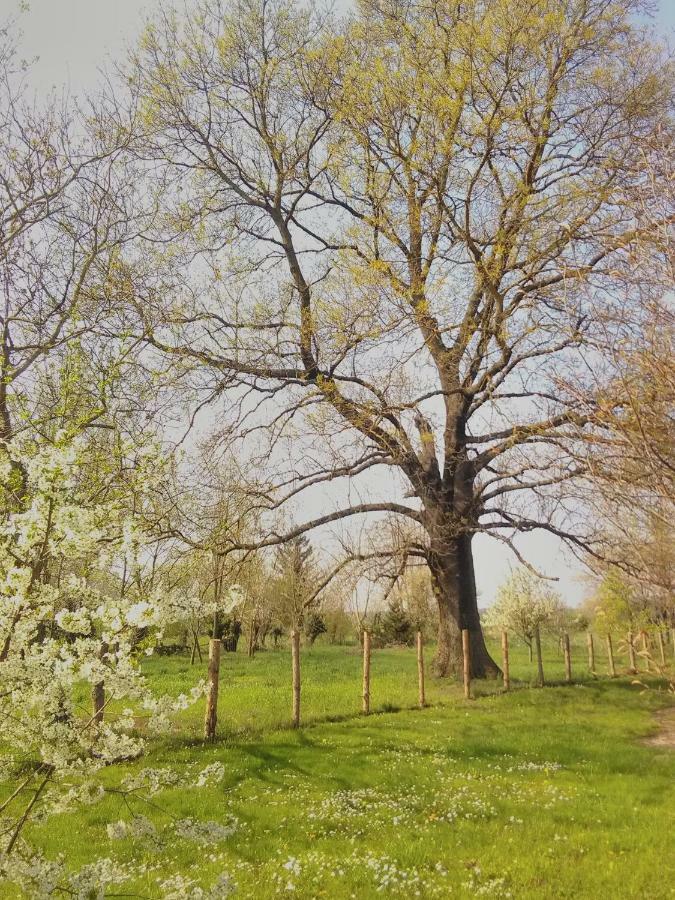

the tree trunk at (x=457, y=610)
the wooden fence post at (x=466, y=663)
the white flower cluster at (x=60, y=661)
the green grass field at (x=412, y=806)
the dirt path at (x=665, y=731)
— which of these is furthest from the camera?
the tree trunk at (x=457, y=610)

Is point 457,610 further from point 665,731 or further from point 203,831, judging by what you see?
point 203,831

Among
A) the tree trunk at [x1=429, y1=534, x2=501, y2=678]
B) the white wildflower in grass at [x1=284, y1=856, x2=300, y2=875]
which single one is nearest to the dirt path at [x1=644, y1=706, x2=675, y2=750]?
the tree trunk at [x1=429, y1=534, x2=501, y2=678]

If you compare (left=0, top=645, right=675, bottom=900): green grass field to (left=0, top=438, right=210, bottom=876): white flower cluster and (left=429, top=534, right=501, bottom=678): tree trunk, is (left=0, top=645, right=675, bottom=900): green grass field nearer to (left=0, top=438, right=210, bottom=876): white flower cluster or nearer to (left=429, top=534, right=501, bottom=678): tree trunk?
(left=0, top=438, right=210, bottom=876): white flower cluster

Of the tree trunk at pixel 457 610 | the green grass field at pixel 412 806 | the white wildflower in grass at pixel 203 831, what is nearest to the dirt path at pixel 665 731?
the green grass field at pixel 412 806

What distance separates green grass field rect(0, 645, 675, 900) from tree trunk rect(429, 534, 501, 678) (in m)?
2.39

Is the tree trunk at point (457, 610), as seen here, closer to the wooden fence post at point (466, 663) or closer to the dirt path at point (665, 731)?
the wooden fence post at point (466, 663)

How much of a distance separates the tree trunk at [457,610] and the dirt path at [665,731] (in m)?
5.03

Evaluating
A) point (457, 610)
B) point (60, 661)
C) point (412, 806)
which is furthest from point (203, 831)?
point (457, 610)

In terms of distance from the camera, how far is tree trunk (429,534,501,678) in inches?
779

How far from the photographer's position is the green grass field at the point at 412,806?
6914mm

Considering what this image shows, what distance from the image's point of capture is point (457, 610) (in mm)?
19797

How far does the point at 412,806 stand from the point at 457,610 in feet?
35.6

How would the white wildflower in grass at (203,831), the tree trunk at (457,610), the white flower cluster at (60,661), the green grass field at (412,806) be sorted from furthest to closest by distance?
the tree trunk at (457,610), the green grass field at (412,806), the white wildflower in grass at (203,831), the white flower cluster at (60,661)

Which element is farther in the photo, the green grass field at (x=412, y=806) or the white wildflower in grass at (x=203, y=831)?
the green grass field at (x=412, y=806)
